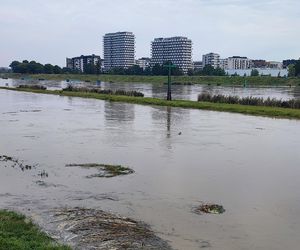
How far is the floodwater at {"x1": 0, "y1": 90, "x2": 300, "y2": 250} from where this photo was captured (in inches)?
330

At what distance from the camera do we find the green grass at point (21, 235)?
656 centimetres

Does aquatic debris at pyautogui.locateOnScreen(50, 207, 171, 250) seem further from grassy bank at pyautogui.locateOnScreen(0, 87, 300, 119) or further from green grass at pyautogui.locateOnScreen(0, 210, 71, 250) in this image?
grassy bank at pyautogui.locateOnScreen(0, 87, 300, 119)

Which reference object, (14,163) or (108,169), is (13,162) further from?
(108,169)

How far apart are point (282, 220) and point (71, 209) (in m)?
4.21

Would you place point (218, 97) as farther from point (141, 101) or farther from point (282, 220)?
point (282, 220)

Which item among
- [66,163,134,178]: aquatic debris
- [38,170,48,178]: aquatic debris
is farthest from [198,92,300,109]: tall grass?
[38,170,48,178]: aquatic debris

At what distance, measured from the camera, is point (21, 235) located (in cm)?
716

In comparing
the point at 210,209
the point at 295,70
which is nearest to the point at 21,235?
the point at 210,209

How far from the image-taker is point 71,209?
29.8ft

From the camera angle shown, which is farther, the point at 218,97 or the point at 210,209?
the point at 218,97

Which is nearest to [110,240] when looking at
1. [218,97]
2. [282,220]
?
[282,220]

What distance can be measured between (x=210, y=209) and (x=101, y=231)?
264 cm

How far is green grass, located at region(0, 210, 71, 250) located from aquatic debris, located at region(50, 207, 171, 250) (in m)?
0.41

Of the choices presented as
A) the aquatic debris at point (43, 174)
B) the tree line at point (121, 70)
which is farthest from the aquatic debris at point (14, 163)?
the tree line at point (121, 70)
